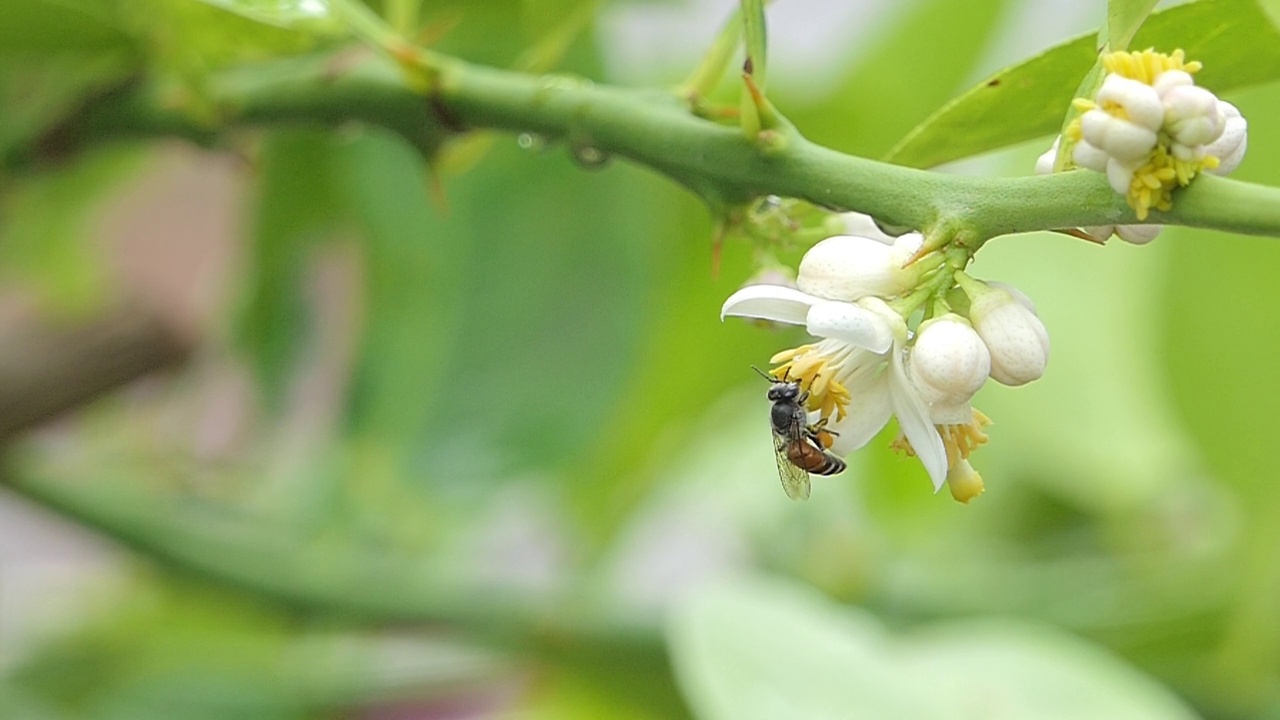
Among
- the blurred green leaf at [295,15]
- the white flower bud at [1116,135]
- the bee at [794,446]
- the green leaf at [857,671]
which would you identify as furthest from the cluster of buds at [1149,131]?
the green leaf at [857,671]

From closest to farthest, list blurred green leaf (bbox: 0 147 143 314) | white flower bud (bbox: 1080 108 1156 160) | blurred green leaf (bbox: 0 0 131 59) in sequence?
white flower bud (bbox: 1080 108 1156 160), blurred green leaf (bbox: 0 0 131 59), blurred green leaf (bbox: 0 147 143 314)

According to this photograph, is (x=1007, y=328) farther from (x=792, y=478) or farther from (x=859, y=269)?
(x=792, y=478)

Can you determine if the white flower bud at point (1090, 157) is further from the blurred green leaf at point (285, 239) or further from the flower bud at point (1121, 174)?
the blurred green leaf at point (285, 239)

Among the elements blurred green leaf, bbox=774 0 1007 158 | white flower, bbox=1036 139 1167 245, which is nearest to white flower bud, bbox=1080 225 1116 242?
white flower, bbox=1036 139 1167 245

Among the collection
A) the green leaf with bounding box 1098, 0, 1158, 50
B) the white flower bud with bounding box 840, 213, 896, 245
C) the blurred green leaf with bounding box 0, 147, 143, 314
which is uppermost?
the blurred green leaf with bounding box 0, 147, 143, 314

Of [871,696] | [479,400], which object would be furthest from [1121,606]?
[479,400]

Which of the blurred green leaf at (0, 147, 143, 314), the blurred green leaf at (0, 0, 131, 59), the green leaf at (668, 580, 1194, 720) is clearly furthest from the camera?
the blurred green leaf at (0, 147, 143, 314)

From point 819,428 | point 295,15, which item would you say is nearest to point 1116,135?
point 819,428

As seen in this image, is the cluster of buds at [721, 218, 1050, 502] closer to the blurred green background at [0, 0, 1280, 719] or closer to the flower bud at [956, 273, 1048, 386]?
the flower bud at [956, 273, 1048, 386]
